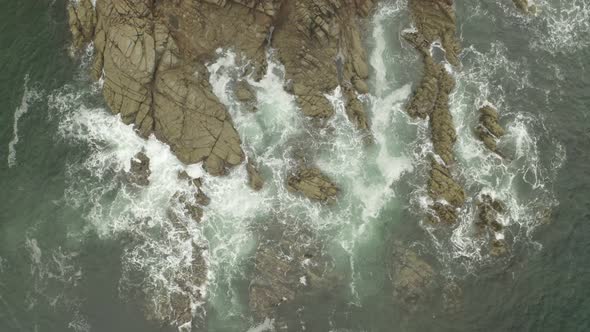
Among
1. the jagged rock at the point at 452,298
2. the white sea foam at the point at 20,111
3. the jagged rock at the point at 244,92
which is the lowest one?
the jagged rock at the point at 452,298

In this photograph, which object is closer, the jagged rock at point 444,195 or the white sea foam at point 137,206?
the white sea foam at point 137,206

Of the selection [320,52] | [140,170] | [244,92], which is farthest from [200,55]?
[140,170]

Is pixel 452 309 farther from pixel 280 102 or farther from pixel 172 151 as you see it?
pixel 172 151

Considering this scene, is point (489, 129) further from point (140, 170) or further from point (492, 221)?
point (140, 170)

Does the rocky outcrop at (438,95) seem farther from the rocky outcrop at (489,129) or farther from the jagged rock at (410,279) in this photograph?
the jagged rock at (410,279)

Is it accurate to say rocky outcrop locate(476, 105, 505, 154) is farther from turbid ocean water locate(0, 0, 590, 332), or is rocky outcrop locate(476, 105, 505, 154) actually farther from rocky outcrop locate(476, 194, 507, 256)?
rocky outcrop locate(476, 194, 507, 256)

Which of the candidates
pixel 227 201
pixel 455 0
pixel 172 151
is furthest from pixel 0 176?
pixel 455 0

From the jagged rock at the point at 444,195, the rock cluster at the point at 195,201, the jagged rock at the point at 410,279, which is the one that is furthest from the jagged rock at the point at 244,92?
the jagged rock at the point at 410,279

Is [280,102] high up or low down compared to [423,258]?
up
